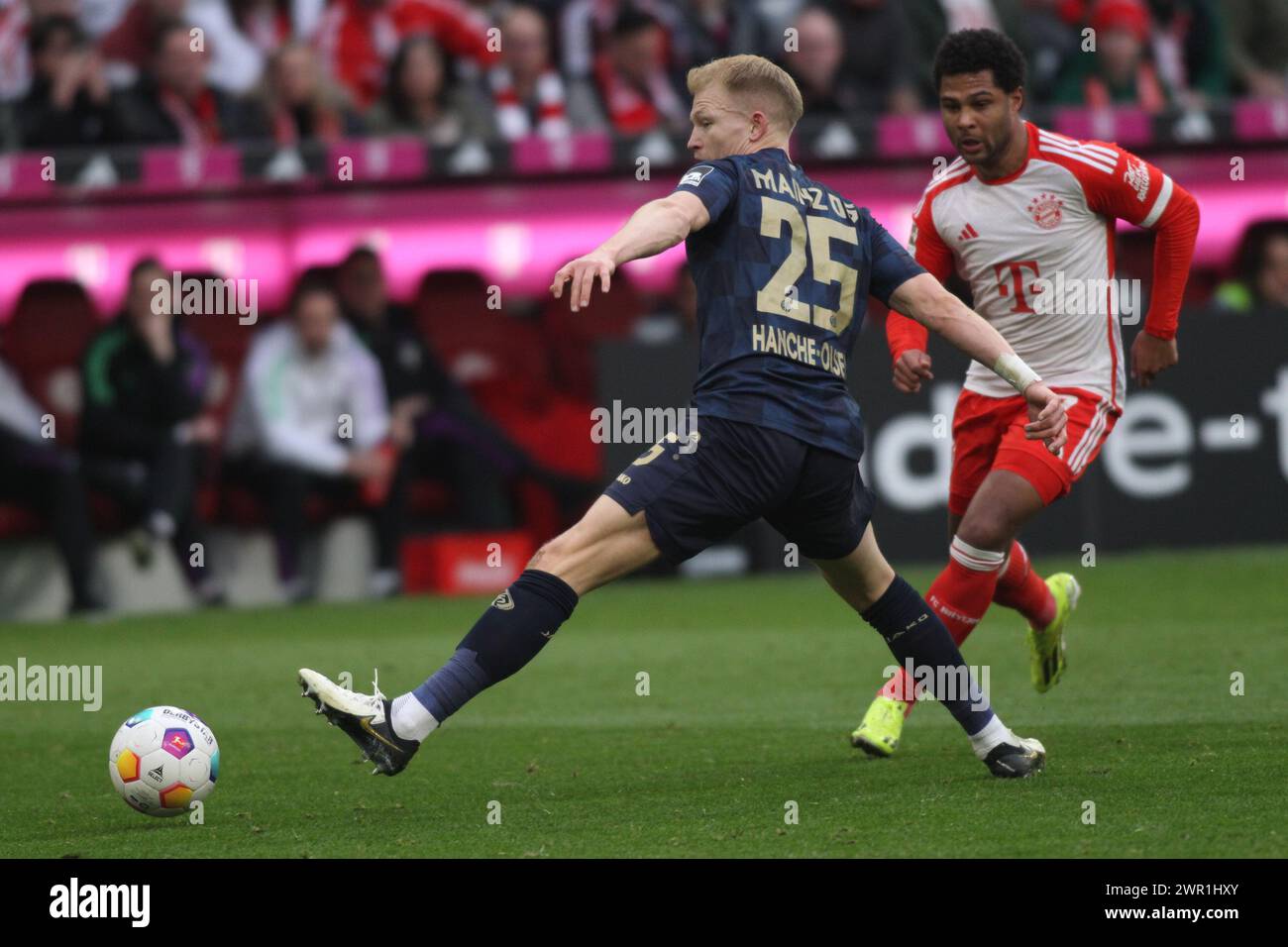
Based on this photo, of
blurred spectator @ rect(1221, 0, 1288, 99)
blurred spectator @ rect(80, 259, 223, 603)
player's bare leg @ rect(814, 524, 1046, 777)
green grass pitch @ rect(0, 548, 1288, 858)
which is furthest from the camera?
blurred spectator @ rect(1221, 0, 1288, 99)

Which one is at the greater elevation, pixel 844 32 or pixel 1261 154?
pixel 844 32

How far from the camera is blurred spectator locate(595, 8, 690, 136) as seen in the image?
14922 millimetres

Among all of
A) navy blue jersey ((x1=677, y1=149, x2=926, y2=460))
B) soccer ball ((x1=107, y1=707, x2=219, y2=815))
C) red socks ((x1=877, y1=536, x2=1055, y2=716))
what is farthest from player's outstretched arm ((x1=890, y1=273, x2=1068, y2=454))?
soccer ball ((x1=107, y1=707, x2=219, y2=815))

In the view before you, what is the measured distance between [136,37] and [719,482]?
10842mm

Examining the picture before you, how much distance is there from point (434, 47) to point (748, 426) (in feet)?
31.5

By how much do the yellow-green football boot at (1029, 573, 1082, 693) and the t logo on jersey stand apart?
103 centimetres

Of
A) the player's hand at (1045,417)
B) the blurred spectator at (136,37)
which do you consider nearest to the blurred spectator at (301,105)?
the blurred spectator at (136,37)

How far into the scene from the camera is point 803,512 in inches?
225

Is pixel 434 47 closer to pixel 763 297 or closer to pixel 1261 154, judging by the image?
pixel 1261 154

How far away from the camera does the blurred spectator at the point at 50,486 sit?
1294 cm

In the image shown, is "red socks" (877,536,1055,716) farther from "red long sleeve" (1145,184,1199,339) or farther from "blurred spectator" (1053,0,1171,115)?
"blurred spectator" (1053,0,1171,115)

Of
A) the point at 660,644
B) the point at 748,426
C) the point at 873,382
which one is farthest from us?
the point at 873,382
